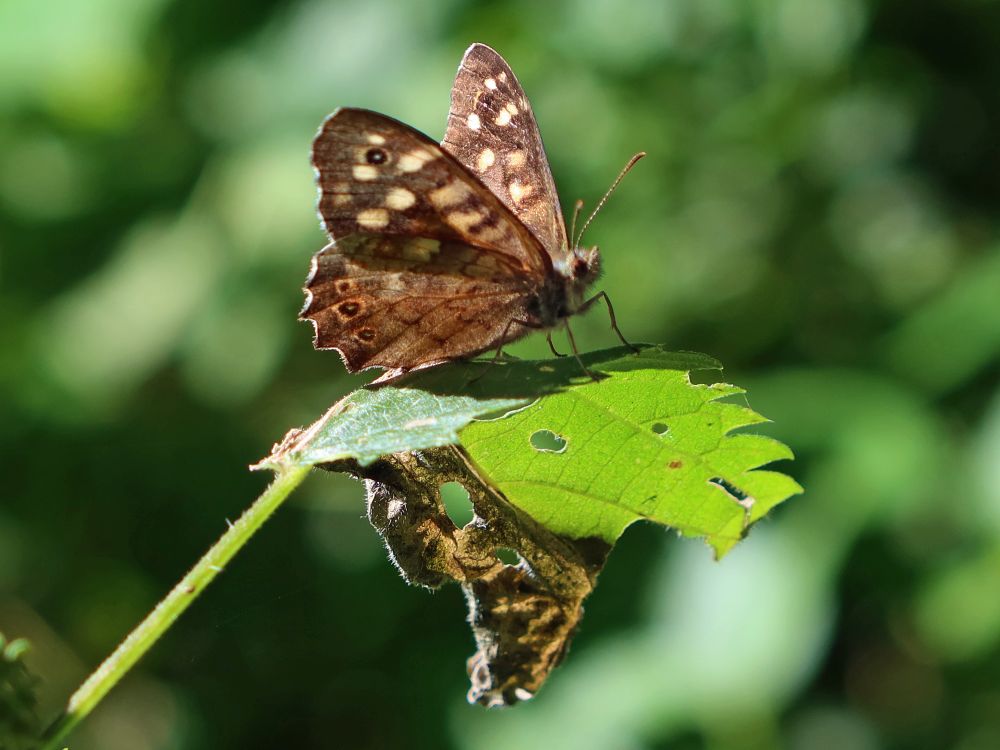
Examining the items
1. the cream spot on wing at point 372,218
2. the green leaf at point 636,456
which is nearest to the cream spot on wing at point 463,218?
the cream spot on wing at point 372,218

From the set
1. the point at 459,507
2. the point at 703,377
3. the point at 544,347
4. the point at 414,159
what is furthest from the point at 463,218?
the point at 544,347

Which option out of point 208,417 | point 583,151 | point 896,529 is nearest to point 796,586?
point 896,529

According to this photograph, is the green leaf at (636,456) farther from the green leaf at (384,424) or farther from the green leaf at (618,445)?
the green leaf at (384,424)

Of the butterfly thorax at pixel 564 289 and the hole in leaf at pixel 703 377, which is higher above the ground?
the butterfly thorax at pixel 564 289

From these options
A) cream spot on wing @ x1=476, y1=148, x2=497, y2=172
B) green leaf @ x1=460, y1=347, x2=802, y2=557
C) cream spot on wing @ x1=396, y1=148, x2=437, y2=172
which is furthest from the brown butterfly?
green leaf @ x1=460, y1=347, x2=802, y2=557

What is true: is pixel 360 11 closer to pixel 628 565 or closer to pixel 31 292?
pixel 31 292

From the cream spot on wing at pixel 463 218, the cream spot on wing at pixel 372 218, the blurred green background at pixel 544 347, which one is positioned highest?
the cream spot on wing at pixel 372 218

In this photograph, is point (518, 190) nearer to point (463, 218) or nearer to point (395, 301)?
point (463, 218)
